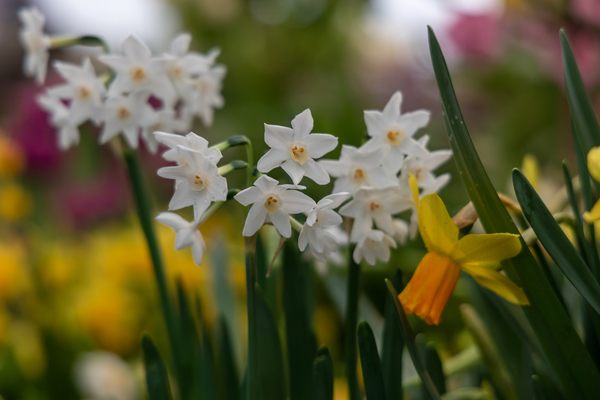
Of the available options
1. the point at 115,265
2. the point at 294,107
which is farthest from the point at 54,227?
the point at 115,265

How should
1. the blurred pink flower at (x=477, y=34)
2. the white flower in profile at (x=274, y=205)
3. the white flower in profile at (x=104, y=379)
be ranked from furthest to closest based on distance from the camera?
the blurred pink flower at (x=477, y=34), the white flower in profile at (x=104, y=379), the white flower in profile at (x=274, y=205)

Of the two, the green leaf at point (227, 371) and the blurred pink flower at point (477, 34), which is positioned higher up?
the blurred pink flower at point (477, 34)

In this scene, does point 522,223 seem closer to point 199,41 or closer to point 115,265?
point 115,265

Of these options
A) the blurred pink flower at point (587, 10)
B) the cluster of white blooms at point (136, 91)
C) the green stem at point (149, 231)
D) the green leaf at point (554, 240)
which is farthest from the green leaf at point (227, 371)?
the blurred pink flower at point (587, 10)

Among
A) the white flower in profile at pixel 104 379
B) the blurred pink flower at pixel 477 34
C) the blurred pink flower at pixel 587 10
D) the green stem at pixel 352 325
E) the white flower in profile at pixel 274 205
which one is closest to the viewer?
the white flower in profile at pixel 274 205

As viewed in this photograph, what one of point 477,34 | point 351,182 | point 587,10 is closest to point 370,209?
point 351,182

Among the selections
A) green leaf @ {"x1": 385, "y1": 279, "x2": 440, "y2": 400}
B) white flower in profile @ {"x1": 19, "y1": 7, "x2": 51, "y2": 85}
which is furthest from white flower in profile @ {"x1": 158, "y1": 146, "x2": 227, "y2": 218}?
white flower in profile @ {"x1": 19, "y1": 7, "x2": 51, "y2": 85}

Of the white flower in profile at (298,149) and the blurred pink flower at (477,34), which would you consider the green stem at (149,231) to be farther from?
the blurred pink flower at (477,34)
